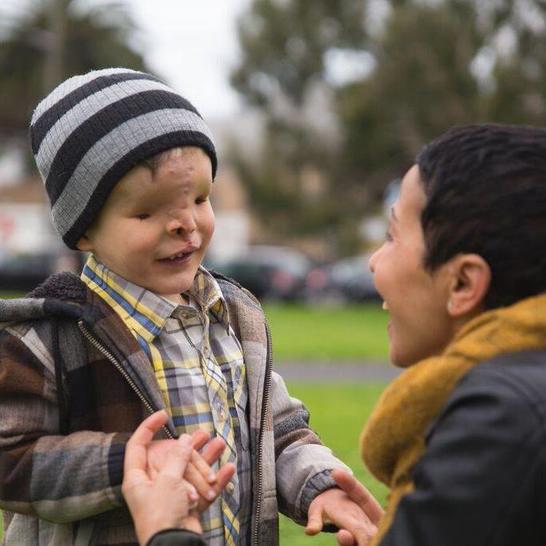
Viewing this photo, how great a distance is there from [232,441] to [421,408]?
2.35ft

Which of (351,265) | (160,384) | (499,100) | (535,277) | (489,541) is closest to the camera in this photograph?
(489,541)

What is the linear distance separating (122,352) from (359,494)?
1.94 ft

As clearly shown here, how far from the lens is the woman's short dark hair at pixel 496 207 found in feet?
5.28

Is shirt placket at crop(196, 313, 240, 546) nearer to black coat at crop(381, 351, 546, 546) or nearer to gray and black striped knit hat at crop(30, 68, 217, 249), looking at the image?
gray and black striped knit hat at crop(30, 68, 217, 249)

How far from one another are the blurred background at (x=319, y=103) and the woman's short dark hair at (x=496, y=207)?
1500 cm

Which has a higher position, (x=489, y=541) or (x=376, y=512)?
(x=489, y=541)

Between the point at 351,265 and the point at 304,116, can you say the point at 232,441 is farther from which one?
the point at 304,116

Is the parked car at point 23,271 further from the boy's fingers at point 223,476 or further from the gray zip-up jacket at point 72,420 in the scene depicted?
the boy's fingers at point 223,476

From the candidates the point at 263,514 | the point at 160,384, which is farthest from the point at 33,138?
the point at 263,514

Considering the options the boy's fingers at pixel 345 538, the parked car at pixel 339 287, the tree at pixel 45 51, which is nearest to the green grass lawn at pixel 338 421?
the boy's fingers at pixel 345 538

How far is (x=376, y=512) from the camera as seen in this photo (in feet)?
7.21

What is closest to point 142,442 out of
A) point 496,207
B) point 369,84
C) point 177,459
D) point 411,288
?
point 177,459

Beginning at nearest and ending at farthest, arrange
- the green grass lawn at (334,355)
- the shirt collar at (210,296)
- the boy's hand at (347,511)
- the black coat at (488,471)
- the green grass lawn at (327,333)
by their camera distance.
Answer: the black coat at (488,471) → the boy's hand at (347,511) → the shirt collar at (210,296) → the green grass lawn at (334,355) → the green grass lawn at (327,333)

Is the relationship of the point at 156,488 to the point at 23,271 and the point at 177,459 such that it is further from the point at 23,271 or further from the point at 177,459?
the point at 23,271
